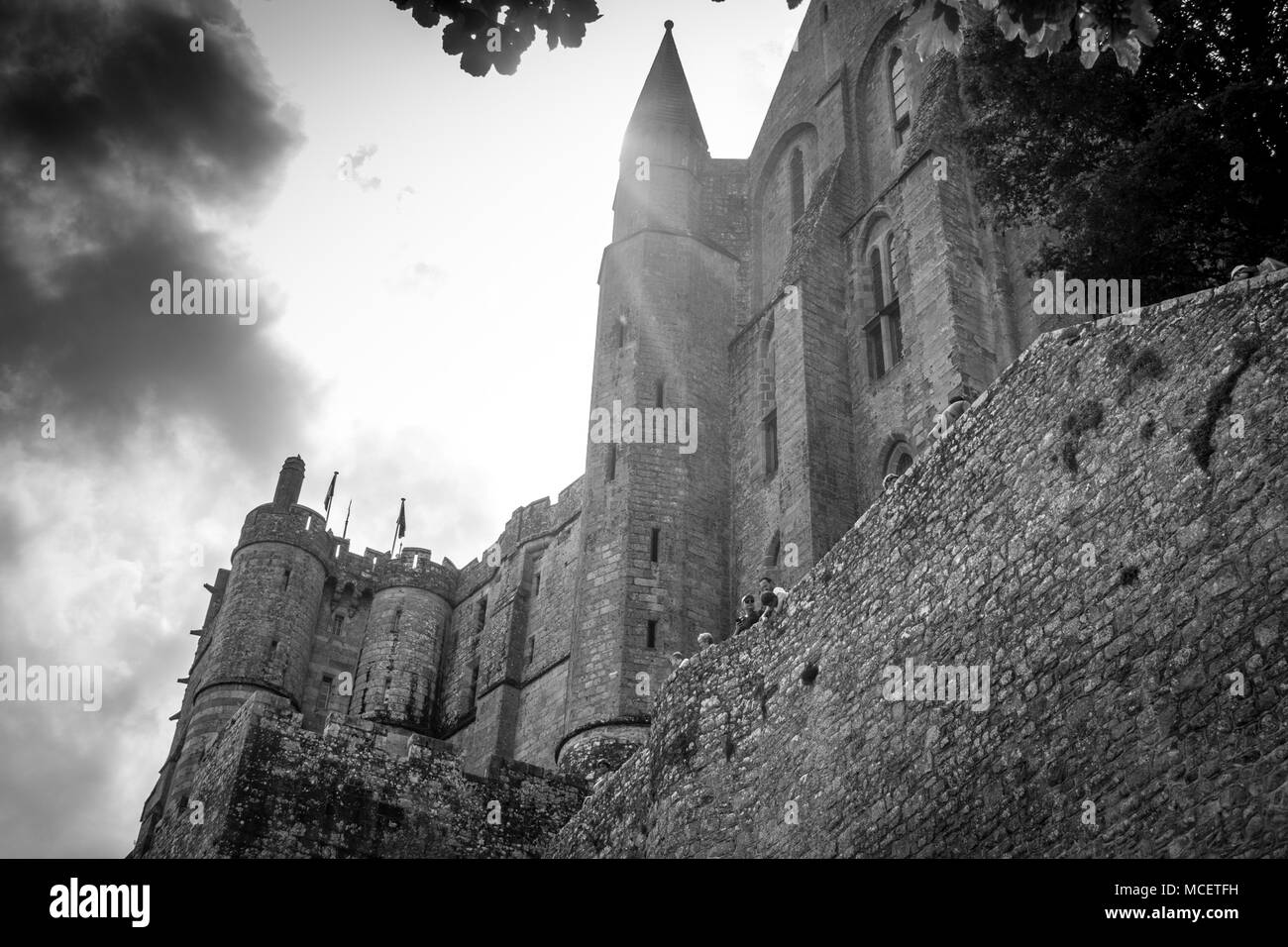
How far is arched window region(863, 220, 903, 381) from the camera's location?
70.9ft

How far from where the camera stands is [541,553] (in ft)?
99.6

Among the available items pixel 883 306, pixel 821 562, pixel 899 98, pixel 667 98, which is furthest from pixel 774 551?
pixel 667 98

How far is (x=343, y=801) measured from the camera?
620 inches

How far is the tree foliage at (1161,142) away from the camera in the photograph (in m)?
12.4

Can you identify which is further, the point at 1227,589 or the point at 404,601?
the point at 404,601

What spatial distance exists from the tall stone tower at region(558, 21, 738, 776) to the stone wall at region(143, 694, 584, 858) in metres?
2.50

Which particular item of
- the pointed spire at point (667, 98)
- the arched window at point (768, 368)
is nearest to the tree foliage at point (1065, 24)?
the arched window at point (768, 368)

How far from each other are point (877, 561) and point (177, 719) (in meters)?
27.2

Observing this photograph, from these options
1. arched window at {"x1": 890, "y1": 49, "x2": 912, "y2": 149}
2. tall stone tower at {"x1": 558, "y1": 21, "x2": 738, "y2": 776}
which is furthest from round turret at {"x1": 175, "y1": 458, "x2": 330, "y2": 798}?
arched window at {"x1": 890, "y1": 49, "x2": 912, "y2": 149}

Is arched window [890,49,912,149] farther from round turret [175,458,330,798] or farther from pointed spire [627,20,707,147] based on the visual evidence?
round turret [175,458,330,798]

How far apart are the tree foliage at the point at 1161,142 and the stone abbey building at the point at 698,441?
340 centimetres

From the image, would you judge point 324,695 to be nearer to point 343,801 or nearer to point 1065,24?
point 343,801
